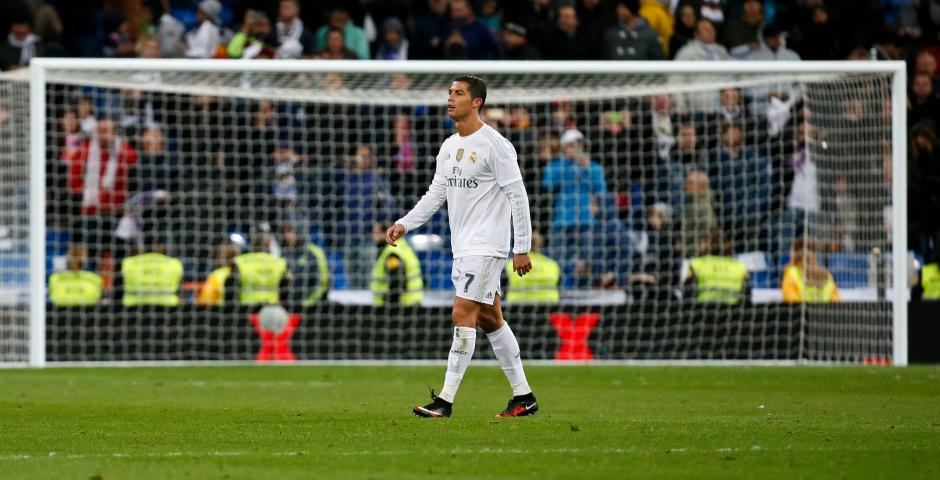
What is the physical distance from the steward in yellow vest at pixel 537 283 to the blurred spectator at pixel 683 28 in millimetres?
4497

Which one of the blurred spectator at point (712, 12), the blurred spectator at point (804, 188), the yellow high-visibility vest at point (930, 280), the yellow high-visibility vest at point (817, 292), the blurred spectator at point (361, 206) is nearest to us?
the yellow high-visibility vest at point (817, 292)

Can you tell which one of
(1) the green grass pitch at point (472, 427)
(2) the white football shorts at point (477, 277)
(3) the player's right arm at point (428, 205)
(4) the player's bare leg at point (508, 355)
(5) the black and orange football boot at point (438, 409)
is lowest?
(1) the green grass pitch at point (472, 427)

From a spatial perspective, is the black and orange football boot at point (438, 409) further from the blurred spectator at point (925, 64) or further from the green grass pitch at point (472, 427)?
the blurred spectator at point (925, 64)

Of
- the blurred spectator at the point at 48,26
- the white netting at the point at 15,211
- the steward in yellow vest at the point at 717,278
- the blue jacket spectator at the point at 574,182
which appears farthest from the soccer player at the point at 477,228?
the blurred spectator at the point at 48,26

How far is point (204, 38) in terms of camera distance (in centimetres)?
2148

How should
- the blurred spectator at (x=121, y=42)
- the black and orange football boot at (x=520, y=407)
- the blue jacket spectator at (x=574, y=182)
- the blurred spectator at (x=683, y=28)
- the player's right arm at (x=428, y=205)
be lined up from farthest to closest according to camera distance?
the blurred spectator at (x=683, y=28) < the blurred spectator at (x=121, y=42) < the blue jacket spectator at (x=574, y=182) < the player's right arm at (x=428, y=205) < the black and orange football boot at (x=520, y=407)

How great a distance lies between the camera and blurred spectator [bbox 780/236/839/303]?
17.8m

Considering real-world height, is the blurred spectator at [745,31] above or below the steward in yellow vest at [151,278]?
above

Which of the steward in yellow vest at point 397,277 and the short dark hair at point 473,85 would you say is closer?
the short dark hair at point 473,85

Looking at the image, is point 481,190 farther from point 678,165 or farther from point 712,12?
point 712,12

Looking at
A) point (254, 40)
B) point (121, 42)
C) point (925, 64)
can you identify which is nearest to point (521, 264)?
point (254, 40)

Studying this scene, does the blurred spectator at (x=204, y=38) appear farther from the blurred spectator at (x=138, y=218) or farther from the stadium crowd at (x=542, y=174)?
the blurred spectator at (x=138, y=218)

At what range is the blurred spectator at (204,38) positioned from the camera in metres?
21.4

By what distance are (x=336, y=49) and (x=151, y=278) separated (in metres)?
4.37
